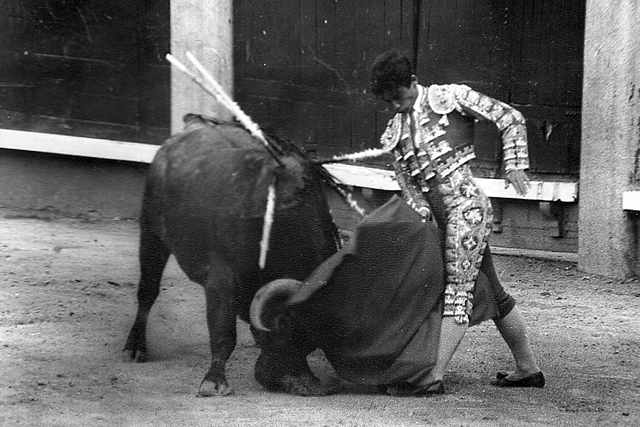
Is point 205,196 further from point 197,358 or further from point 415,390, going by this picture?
point 415,390

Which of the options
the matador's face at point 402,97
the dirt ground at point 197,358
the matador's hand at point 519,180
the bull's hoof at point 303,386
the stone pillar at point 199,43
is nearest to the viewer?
the dirt ground at point 197,358

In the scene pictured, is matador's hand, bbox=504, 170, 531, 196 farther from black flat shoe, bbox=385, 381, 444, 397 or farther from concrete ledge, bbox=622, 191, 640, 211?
concrete ledge, bbox=622, 191, 640, 211

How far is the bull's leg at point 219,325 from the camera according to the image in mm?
5281

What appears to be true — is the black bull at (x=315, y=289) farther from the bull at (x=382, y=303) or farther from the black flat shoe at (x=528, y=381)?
the black flat shoe at (x=528, y=381)

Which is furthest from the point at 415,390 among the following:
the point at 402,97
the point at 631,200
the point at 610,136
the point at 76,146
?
A: the point at 76,146

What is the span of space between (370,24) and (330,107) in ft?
2.19

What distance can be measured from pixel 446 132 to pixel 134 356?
6.22ft

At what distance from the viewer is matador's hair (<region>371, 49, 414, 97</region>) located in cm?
512

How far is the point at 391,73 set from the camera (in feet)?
16.8

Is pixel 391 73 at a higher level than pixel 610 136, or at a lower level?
higher

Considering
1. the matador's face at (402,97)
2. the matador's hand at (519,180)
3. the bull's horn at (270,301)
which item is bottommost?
the bull's horn at (270,301)

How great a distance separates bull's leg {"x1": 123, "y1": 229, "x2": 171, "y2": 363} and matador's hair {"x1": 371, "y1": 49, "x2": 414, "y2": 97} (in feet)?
4.81

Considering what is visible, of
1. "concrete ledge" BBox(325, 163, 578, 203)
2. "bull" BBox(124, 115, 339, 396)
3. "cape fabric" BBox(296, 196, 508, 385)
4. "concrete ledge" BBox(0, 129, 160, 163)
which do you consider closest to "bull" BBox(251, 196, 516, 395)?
"cape fabric" BBox(296, 196, 508, 385)

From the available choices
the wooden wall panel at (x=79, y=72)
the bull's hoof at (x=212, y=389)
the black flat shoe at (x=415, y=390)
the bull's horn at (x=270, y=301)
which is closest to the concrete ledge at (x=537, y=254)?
the wooden wall panel at (x=79, y=72)
